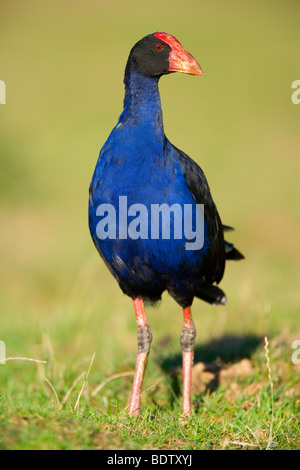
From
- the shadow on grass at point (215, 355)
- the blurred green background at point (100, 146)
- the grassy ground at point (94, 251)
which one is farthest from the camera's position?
the blurred green background at point (100, 146)

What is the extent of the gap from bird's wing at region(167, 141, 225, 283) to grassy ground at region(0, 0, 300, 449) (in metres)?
0.52

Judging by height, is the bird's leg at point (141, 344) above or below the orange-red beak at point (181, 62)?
below

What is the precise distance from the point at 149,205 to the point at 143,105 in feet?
2.12

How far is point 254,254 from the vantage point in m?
9.31

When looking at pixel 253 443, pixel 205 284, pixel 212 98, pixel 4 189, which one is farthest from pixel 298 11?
pixel 253 443

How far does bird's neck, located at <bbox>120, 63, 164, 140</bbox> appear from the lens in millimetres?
3895

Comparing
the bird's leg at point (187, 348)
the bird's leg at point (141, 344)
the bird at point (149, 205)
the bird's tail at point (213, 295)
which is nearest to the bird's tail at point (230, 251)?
the bird's tail at point (213, 295)

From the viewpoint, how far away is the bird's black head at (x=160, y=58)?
4.02m

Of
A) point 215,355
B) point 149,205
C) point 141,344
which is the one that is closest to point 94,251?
point 215,355

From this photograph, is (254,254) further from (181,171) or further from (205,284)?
(181,171)

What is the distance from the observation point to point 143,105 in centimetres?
395

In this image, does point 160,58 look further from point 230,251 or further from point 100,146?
point 100,146

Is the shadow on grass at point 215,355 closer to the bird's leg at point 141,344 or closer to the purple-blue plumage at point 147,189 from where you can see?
the bird's leg at point 141,344

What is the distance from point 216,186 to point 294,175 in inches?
72.4
